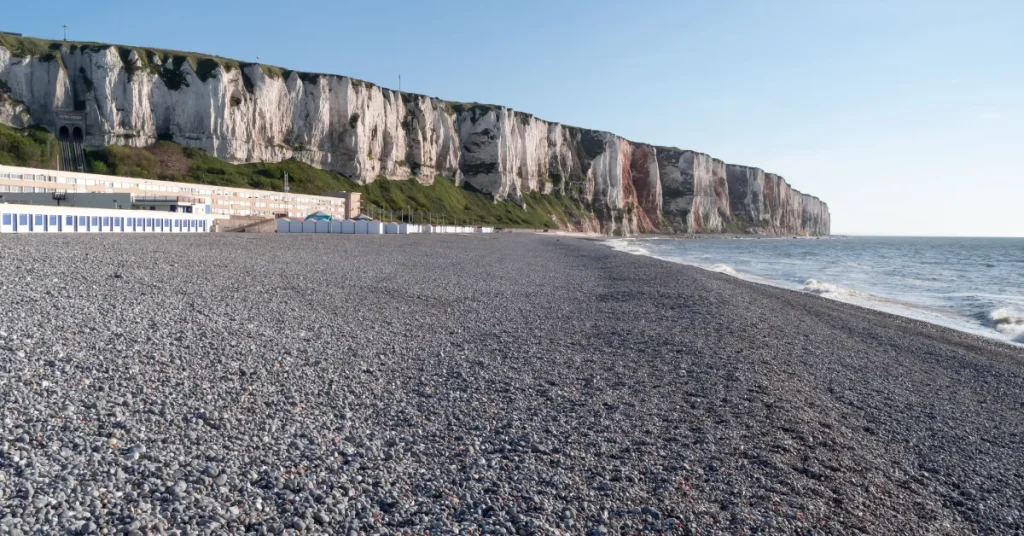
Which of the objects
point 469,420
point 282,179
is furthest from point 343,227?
point 469,420

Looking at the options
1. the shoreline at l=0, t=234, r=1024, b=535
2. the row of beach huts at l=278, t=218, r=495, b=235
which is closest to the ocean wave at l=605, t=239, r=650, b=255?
the row of beach huts at l=278, t=218, r=495, b=235

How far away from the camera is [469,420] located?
6.11 metres

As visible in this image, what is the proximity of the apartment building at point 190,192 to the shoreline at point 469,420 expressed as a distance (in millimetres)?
46795

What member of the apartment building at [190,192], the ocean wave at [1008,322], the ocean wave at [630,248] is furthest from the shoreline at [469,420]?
the apartment building at [190,192]

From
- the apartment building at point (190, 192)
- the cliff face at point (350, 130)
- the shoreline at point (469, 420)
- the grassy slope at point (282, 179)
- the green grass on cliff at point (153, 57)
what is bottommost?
the shoreline at point (469, 420)

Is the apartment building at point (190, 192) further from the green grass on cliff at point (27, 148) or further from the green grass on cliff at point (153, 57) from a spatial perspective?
the green grass on cliff at point (153, 57)

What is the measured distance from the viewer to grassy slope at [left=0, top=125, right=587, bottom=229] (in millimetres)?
73312

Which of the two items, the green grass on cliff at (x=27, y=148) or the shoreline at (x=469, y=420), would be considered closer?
the shoreline at (x=469, y=420)

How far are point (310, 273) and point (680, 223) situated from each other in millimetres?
138926

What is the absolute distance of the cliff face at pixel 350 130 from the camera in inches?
3100

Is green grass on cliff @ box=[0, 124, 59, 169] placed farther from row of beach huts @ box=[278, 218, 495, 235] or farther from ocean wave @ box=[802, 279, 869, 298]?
ocean wave @ box=[802, 279, 869, 298]

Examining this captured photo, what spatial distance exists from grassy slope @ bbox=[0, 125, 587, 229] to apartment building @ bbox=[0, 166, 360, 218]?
9.35 meters

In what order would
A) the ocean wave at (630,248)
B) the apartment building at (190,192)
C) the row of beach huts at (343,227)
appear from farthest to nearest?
the row of beach huts at (343,227)
the ocean wave at (630,248)
the apartment building at (190,192)

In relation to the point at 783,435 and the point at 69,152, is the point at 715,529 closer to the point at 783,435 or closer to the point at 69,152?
the point at 783,435
